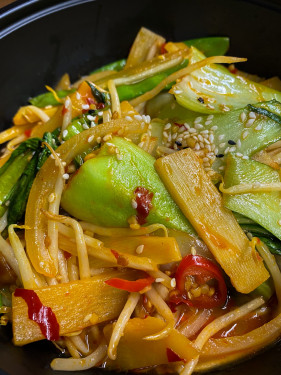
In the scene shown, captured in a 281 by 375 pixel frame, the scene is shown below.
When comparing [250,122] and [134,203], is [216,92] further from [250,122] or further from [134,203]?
[134,203]

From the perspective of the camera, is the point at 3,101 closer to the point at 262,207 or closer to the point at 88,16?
the point at 88,16

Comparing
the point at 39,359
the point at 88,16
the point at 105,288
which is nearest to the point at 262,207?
the point at 105,288

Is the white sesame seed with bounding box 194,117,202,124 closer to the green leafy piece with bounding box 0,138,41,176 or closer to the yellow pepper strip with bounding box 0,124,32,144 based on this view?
the green leafy piece with bounding box 0,138,41,176

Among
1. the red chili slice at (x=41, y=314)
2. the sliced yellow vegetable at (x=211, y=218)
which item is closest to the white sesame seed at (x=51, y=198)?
the red chili slice at (x=41, y=314)

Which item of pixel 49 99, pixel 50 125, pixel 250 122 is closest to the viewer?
pixel 250 122

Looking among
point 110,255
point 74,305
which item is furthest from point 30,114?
point 74,305

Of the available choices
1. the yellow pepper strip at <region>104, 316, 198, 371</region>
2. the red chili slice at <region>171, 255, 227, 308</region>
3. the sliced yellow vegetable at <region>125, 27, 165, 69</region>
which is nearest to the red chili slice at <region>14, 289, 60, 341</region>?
the yellow pepper strip at <region>104, 316, 198, 371</region>
